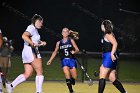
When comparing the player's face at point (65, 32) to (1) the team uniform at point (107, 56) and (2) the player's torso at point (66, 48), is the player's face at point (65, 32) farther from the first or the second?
(1) the team uniform at point (107, 56)

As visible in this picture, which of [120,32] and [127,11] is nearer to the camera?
[120,32]

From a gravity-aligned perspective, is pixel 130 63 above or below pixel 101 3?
below

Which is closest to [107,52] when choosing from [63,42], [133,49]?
[63,42]

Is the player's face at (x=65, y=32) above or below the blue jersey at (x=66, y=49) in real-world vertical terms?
above

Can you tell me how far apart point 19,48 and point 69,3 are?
542 cm

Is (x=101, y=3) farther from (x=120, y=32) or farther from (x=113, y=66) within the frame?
(x=113, y=66)

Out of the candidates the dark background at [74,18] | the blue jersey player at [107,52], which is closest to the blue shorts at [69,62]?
the blue jersey player at [107,52]

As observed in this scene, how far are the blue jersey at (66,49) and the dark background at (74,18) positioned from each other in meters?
19.3

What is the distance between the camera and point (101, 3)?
34438 mm

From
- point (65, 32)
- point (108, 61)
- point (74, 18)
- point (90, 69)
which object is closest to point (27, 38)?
point (108, 61)

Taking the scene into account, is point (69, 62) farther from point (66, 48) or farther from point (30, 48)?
point (30, 48)

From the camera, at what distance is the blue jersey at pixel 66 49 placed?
45.2 ft

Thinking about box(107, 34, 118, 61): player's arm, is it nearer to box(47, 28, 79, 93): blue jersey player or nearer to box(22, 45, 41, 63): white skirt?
box(22, 45, 41, 63): white skirt

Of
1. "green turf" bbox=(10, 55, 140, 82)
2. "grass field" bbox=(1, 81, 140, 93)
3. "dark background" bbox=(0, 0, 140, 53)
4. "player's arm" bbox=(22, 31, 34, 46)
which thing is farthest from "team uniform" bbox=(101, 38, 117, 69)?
"dark background" bbox=(0, 0, 140, 53)
